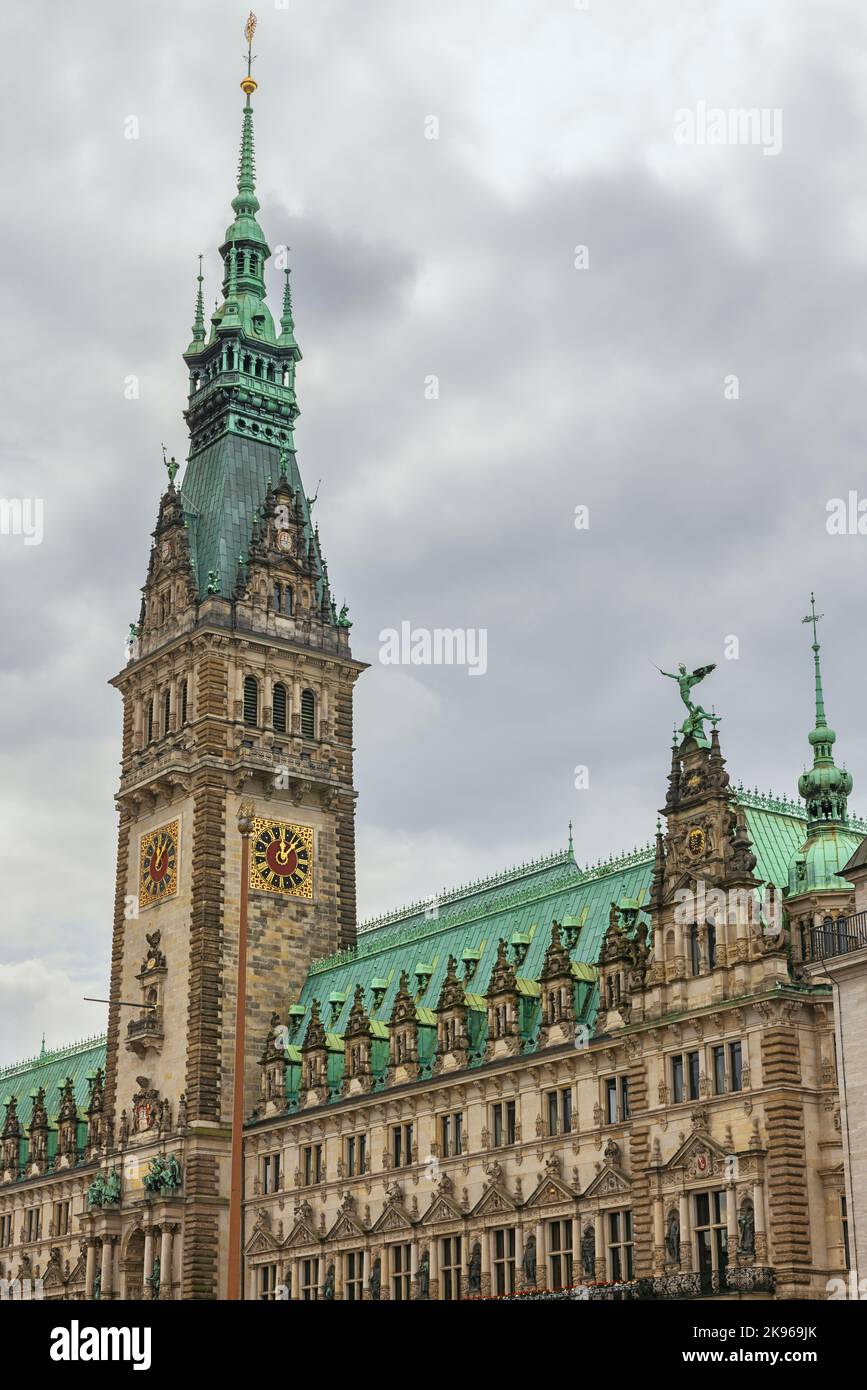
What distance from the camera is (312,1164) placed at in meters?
95.8

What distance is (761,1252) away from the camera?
67750mm

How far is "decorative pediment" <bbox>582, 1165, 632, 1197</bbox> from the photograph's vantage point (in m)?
76.1

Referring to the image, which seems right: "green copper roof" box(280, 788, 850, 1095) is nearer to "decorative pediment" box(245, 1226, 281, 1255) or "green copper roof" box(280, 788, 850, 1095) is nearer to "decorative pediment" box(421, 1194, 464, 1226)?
"decorative pediment" box(421, 1194, 464, 1226)

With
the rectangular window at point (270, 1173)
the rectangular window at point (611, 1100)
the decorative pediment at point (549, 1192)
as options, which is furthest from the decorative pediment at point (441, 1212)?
the rectangular window at point (270, 1173)

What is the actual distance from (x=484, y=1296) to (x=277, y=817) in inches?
1348

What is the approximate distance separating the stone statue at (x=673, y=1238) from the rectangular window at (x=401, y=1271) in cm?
1870

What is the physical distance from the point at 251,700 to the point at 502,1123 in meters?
34.3

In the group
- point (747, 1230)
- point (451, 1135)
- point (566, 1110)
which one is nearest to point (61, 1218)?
point (451, 1135)

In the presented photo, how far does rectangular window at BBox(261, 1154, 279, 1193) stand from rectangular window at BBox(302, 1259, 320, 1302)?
195 inches

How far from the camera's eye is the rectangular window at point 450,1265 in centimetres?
8438

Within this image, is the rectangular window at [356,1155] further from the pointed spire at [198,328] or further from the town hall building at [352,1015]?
the pointed spire at [198,328]
